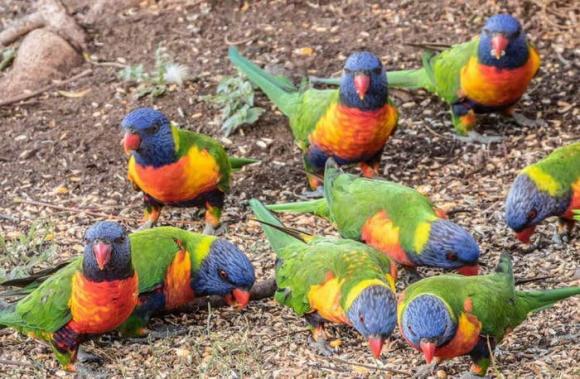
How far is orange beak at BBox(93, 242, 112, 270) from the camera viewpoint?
485 cm

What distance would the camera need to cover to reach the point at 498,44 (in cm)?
702

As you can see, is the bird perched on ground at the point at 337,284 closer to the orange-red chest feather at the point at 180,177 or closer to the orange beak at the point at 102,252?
the orange-red chest feather at the point at 180,177

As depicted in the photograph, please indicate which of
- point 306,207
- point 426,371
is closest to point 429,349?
point 426,371

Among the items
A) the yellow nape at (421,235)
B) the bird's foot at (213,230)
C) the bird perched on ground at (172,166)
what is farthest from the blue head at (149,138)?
the yellow nape at (421,235)

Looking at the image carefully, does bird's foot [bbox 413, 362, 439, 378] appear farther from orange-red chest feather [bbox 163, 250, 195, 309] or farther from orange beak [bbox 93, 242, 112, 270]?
orange beak [bbox 93, 242, 112, 270]

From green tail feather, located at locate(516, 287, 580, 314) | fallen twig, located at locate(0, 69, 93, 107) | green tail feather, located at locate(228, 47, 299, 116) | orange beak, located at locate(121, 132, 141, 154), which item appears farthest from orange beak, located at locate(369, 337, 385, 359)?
fallen twig, located at locate(0, 69, 93, 107)

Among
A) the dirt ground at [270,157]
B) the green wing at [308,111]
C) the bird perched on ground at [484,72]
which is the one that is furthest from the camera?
the bird perched on ground at [484,72]

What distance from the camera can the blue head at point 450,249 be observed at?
5.49 meters

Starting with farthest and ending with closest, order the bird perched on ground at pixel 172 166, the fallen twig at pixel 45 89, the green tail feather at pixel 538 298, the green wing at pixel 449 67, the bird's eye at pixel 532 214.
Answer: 1. the fallen twig at pixel 45 89
2. the green wing at pixel 449 67
3. the bird perched on ground at pixel 172 166
4. the bird's eye at pixel 532 214
5. the green tail feather at pixel 538 298

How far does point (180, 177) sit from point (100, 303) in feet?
4.83

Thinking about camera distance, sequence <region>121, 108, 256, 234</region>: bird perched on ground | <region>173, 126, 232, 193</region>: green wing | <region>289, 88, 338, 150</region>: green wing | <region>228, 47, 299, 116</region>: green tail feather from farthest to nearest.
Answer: <region>228, 47, 299, 116</region>: green tail feather < <region>289, 88, 338, 150</region>: green wing < <region>173, 126, 232, 193</region>: green wing < <region>121, 108, 256, 234</region>: bird perched on ground

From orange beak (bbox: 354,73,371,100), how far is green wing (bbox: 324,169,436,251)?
0.59 meters

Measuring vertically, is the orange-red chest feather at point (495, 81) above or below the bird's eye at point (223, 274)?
above

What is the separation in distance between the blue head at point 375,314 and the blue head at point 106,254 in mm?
1121
